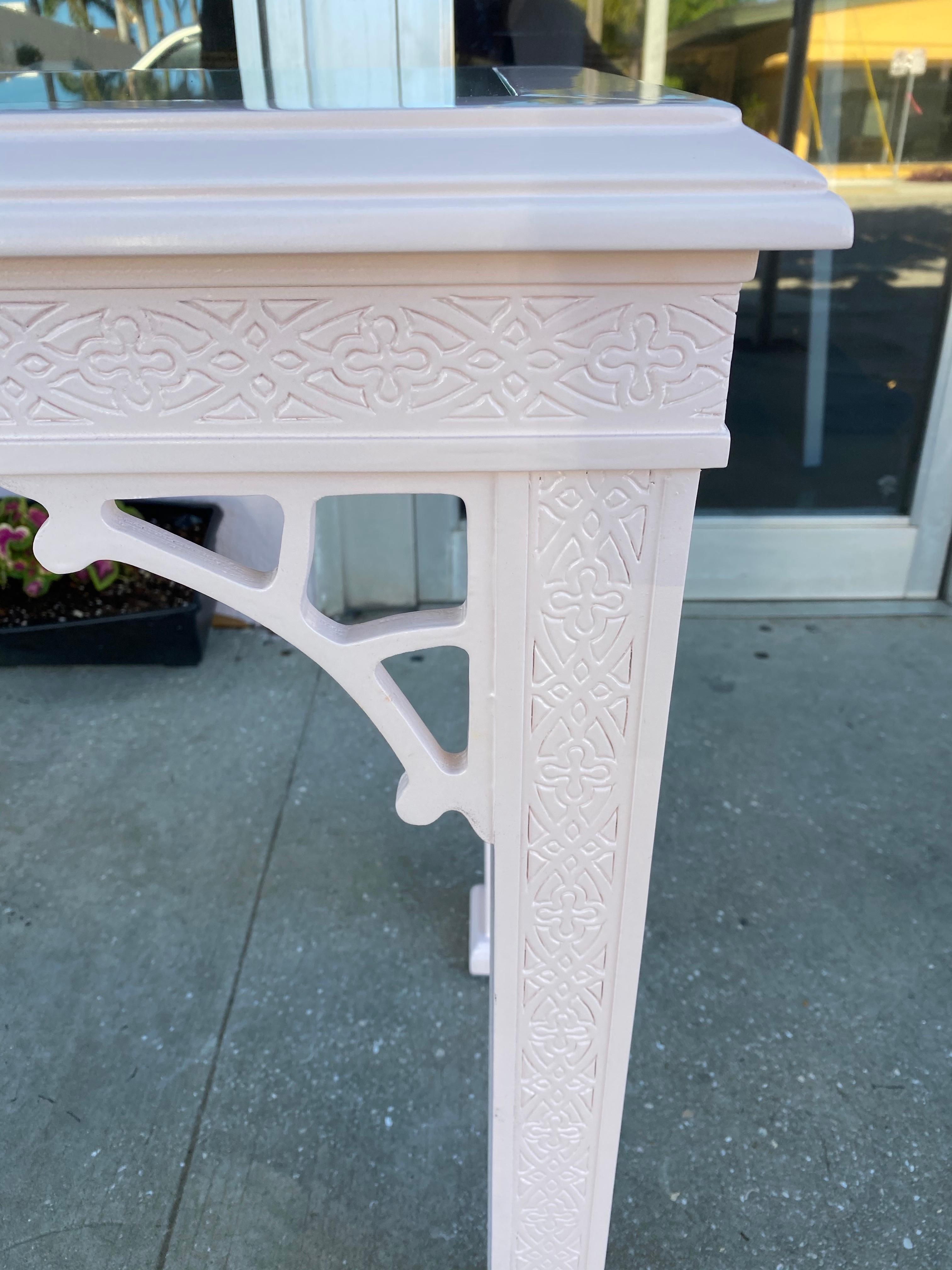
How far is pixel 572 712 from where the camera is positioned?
859 millimetres

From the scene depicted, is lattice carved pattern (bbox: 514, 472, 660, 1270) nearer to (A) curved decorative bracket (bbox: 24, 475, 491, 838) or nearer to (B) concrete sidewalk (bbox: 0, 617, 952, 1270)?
(A) curved decorative bracket (bbox: 24, 475, 491, 838)

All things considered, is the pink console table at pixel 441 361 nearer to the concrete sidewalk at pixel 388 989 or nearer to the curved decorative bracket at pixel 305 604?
the curved decorative bracket at pixel 305 604

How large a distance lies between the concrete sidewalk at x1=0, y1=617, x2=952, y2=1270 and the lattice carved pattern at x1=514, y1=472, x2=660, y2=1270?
37cm

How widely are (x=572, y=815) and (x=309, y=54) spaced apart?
1917mm

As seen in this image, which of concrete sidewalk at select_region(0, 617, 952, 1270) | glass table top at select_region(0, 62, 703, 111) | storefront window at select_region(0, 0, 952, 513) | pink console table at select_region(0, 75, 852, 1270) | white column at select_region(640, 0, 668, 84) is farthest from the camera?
white column at select_region(640, 0, 668, 84)

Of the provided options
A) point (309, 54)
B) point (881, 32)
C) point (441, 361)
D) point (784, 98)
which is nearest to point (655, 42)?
point (784, 98)

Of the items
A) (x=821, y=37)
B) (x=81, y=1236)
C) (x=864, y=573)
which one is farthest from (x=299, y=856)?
(x=821, y=37)

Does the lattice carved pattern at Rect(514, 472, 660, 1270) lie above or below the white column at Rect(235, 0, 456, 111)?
below

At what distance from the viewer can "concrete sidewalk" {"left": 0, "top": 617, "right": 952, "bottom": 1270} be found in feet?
4.53

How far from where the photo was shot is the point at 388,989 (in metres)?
1.75

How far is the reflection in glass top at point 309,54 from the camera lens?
0.83 meters

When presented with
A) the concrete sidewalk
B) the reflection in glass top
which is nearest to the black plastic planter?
the concrete sidewalk

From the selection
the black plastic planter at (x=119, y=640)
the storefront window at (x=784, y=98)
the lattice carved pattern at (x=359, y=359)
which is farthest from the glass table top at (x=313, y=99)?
the black plastic planter at (x=119, y=640)

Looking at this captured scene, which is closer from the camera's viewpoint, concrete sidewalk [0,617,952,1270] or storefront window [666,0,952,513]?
concrete sidewalk [0,617,952,1270]
